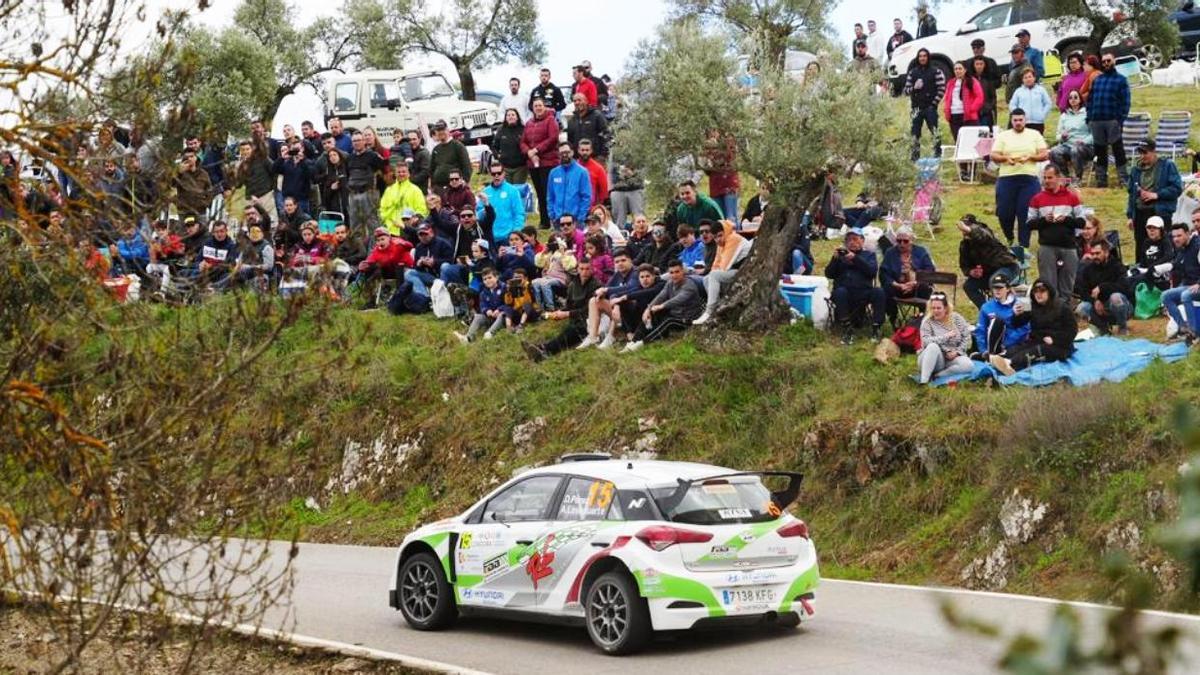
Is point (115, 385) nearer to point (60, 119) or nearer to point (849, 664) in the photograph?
point (60, 119)

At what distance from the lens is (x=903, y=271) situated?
22.5 metres

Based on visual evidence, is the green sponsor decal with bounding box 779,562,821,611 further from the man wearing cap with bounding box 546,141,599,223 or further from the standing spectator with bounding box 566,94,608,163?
the standing spectator with bounding box 566,94,608,163

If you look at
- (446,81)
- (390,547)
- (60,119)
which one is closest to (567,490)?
(60,119)

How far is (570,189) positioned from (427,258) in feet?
8.89

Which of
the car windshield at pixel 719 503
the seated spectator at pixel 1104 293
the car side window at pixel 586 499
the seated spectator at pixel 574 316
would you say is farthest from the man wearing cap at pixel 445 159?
the car windshield at pixel 719 503

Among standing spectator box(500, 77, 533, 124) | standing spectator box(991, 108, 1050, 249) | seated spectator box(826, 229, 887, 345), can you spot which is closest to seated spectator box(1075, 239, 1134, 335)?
seated spectator box(826, 229, 887, 345)

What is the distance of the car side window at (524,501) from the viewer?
49.8 feet

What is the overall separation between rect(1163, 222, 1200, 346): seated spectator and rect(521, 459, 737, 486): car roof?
7.23 meters

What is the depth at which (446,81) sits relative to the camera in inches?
1923

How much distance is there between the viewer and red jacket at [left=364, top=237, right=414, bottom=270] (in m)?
28.7

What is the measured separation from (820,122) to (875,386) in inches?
159

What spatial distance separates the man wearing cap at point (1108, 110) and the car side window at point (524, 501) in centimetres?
1717

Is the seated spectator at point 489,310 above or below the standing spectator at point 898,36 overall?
below

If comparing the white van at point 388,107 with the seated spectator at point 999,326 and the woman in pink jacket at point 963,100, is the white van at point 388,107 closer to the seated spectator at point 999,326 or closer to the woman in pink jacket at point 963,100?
the woman in pink jacket at point 963,100
